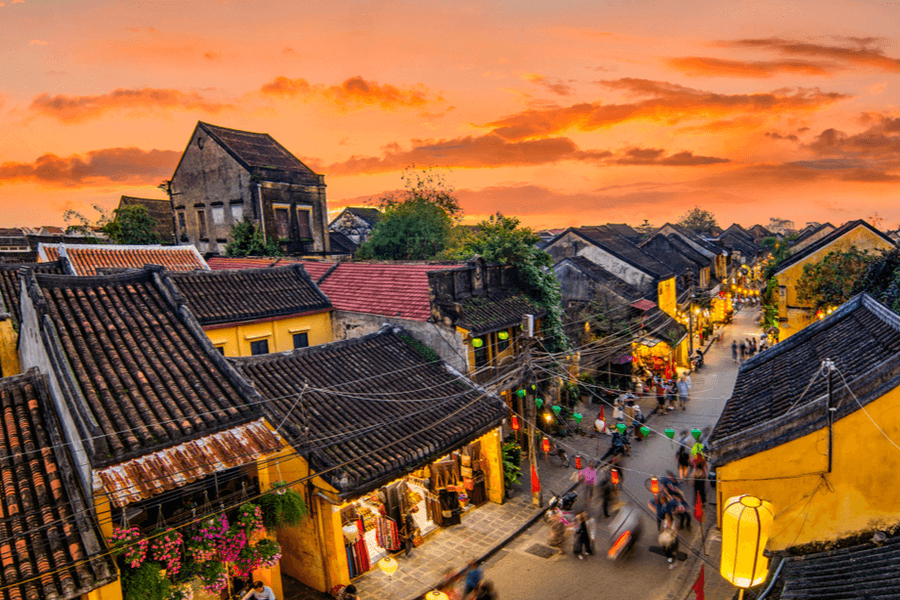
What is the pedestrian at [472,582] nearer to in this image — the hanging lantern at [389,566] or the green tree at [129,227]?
the hanging lantern at [389,566]

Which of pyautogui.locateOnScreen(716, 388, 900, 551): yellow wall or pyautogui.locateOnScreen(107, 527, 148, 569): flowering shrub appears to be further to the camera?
pyautogui.locateOnScreen(716, 388, 900, 551): yellow wall

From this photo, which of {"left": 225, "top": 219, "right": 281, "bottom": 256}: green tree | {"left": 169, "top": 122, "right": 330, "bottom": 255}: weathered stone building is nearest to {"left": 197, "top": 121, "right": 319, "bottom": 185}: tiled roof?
{"left": 169, "top": 122, "right": 330, "bottom": 255}: weathered stone building

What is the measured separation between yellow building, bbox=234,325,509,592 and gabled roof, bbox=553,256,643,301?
1423 cm

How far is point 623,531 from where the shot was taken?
507 inches

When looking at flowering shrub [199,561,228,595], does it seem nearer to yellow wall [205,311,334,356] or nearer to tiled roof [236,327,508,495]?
tiled roof [236,327,508,495]

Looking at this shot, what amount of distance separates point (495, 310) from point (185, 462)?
11.3 meters

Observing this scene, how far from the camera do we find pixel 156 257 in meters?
21.1

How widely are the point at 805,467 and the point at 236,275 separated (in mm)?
17255

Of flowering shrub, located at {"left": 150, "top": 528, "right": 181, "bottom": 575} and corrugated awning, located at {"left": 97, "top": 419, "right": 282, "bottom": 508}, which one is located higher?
corrugated awning, located at {"left": 97, "top": 419, "right": 282, "bottom": 508}

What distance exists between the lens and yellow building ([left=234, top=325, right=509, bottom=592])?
10.9m

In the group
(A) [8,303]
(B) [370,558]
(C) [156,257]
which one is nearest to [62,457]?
(B) [370,558]

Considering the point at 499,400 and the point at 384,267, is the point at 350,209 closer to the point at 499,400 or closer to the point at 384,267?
the point at 384,267

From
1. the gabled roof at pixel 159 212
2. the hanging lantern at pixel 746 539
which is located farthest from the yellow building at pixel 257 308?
the gabled roof at pixel 159 212

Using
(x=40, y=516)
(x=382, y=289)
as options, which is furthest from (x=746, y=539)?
(x=382, y=289)
